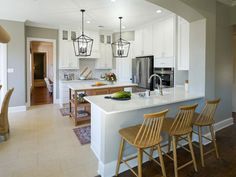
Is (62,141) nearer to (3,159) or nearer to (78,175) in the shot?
(3,159)

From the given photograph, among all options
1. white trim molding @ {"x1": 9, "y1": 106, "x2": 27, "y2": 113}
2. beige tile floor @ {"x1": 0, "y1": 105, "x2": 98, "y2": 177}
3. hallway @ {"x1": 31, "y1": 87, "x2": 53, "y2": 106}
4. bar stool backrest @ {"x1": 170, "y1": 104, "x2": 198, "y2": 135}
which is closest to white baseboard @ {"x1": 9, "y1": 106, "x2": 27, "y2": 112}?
white trim molding @ {"x1": 9, "y1": 106, "x2": 27, "y2": 113}

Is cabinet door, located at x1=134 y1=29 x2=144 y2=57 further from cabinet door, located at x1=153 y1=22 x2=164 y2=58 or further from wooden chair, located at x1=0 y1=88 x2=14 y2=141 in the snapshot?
wooden chair, located at x1=0 y1=88 x2=14 y2=141

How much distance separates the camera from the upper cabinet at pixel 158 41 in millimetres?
4719

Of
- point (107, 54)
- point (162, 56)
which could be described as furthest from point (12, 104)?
point (162, 56)

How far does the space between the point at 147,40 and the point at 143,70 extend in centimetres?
98

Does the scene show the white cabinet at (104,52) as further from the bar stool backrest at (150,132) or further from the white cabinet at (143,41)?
the bar stool backrest at (150,132)

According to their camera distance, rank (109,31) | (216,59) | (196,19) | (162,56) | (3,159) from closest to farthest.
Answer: (3,159) < (196,19) < (216,59) < (162,56) < (109,31)

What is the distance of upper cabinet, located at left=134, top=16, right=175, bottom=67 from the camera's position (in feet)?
15.5

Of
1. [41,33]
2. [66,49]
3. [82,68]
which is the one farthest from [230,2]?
[41,33]

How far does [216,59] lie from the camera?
3.39m

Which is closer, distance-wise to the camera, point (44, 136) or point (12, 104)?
point (44, 136)

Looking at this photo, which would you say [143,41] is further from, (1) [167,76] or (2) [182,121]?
(2) [182,121]

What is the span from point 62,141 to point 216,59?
3.39 meters

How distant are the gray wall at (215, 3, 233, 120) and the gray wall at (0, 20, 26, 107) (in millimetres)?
5254
